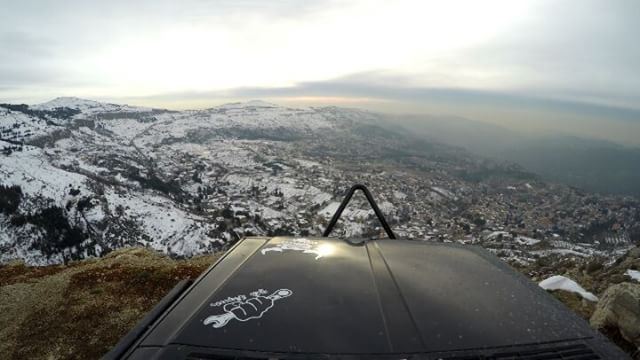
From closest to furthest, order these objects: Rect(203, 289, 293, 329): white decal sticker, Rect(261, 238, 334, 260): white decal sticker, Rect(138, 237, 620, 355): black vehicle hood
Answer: Rect(138, 237, 620, 355): black vehicle hood → Rect(203, 289, 293, 329): white decal sticker → Rect(261, 238, 334, 260): white decal sticker

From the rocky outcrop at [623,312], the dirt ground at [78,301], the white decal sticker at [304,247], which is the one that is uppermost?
the white decal sticker at [304,247]

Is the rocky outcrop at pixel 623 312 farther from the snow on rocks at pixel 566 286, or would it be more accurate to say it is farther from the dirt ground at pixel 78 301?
the dirt ground at pixel 78 301

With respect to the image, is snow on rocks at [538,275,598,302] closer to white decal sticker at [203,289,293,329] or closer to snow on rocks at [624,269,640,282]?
snow on rocks at [624,269,640,282]

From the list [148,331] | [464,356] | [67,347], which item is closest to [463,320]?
[464,356]

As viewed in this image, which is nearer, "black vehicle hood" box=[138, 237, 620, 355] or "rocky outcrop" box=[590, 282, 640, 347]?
"black vehicle hood" box=[138, 237, 620, 355]

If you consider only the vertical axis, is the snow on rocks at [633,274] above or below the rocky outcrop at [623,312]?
below

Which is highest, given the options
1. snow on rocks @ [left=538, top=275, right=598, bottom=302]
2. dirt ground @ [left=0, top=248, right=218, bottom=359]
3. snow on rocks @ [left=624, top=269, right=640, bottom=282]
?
snow on rocks @ [left=538, top=275, right=598, bottom=302]

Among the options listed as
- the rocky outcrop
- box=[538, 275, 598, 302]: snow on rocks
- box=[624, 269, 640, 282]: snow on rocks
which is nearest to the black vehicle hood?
the rocky outcrop

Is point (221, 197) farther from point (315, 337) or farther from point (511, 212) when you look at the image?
point (315, 337)

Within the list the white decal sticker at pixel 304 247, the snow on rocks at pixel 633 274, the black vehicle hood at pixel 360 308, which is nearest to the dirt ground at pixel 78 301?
the white decal sticker at pixel 304 247
